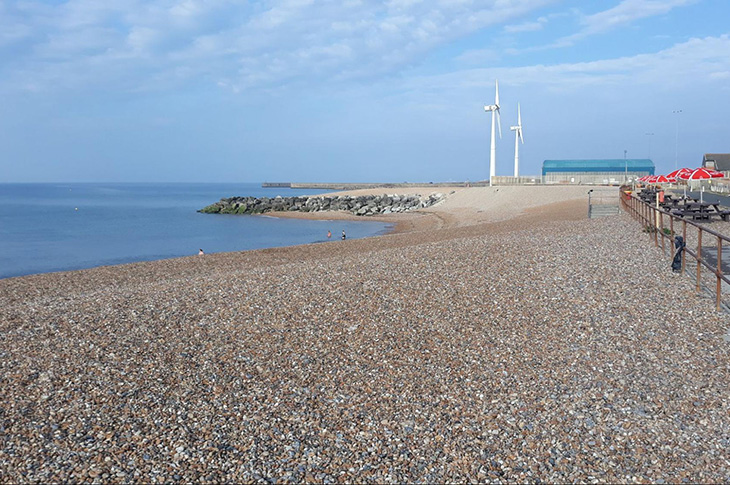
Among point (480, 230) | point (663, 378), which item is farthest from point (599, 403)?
point (480, 230)

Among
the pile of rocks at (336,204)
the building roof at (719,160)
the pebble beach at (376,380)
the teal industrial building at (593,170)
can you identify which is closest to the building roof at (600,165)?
the teal industrial building at (593,170)

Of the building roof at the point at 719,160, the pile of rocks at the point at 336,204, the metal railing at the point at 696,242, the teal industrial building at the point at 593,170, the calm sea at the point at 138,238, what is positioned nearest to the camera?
the metal railing at the point at 696,242

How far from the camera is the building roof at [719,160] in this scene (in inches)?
3154

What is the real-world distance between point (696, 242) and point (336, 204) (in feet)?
179

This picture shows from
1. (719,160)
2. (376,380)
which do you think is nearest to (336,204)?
(719,160)

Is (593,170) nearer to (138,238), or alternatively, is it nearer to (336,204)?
(336,204)

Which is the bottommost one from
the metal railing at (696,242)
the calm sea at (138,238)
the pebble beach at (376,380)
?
the calm sea at (138,238)

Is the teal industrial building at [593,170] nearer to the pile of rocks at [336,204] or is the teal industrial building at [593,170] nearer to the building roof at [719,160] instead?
the building roof at [719,160]

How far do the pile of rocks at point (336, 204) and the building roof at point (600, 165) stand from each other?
1910cm

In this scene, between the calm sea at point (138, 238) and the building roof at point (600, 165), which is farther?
the building roof at point (600, 165)

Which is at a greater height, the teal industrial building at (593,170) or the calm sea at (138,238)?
the teal industrial building at (593,170)

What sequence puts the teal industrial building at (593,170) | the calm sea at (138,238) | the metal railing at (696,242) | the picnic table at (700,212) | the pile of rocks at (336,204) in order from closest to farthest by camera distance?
the metal railing at (696,242)
the picnic table at (700,212)
the calm sea at (138,238)
the pile of rocks at (336,204)
the teal industrial building at (593,170)

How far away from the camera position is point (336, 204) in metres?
69.2

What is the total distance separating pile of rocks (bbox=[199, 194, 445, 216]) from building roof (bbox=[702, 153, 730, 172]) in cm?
4066
